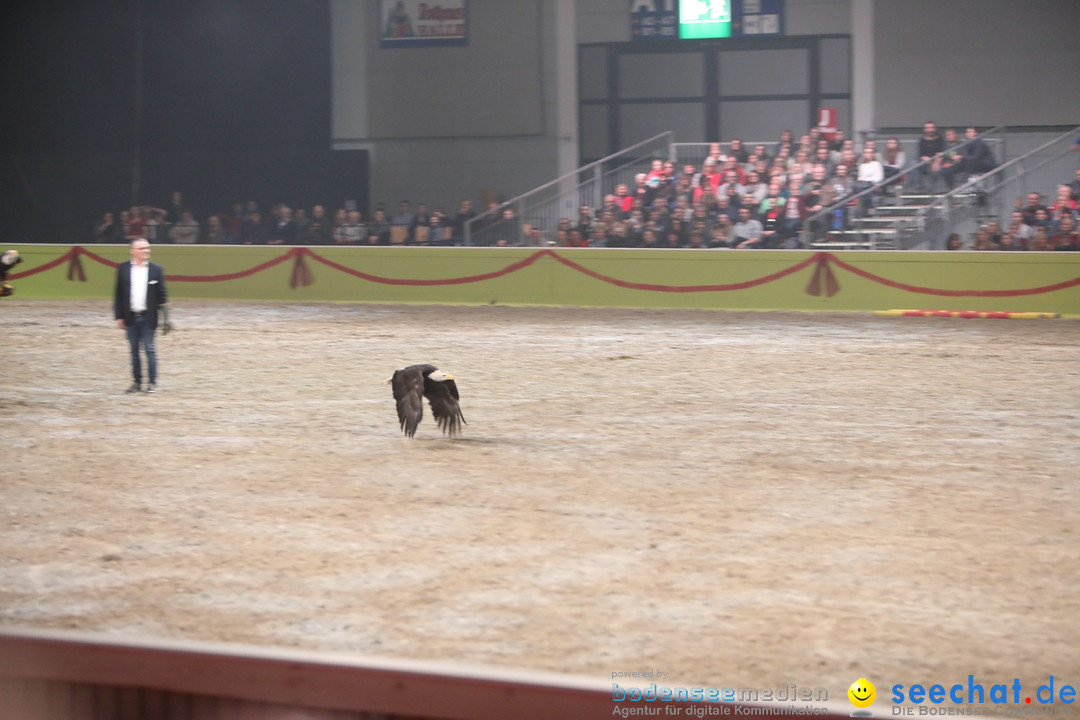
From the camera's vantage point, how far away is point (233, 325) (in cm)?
2045

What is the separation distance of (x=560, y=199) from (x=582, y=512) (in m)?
21.4

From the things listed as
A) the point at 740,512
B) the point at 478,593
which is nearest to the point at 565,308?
the point at 740,512

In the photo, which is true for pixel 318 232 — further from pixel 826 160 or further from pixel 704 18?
pixel 826 160

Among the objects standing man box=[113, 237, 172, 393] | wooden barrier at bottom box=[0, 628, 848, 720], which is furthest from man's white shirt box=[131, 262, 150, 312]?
wooden barrier at bottom box=[0, 628, 848, 720]

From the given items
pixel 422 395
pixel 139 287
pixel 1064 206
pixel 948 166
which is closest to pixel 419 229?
pixel 948 166

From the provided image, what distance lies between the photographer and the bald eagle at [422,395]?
10.3 metres

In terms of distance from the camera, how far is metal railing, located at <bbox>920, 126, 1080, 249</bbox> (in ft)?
77.3

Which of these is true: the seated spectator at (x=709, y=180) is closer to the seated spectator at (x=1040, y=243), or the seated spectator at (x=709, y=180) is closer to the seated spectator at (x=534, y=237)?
the seated spectator at (x=534, y=237)

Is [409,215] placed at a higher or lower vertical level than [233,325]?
higher

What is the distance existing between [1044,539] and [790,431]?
12.5ft

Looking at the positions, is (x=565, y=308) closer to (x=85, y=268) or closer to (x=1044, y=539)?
(x=85, y=268)

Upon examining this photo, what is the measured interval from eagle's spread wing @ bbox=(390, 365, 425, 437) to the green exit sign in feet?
71.8

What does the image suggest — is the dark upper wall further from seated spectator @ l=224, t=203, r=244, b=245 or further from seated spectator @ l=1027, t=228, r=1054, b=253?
seated spectator @ l=224, t=203, r=244, b=245

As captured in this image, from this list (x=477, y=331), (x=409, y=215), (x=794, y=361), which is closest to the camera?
(x=794, y=361)
